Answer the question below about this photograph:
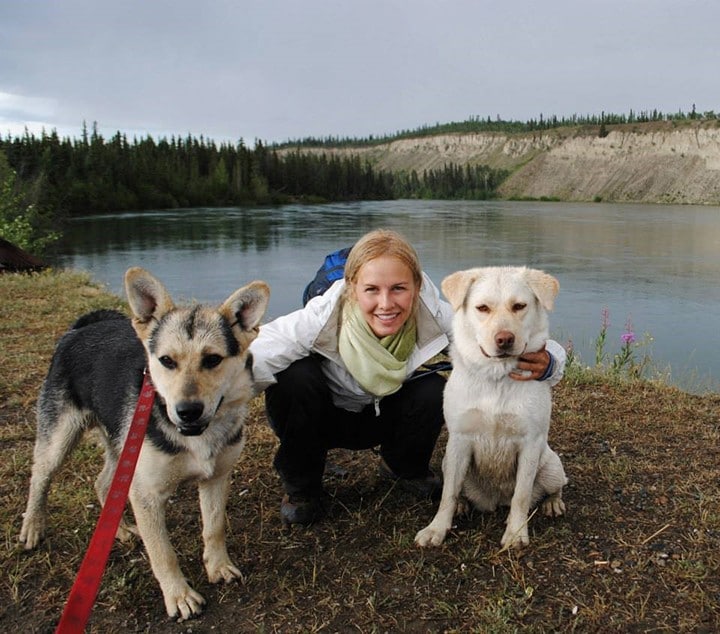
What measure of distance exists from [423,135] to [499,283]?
206m

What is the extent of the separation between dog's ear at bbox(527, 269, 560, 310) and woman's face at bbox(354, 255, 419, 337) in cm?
70

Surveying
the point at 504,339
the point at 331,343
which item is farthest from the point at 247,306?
the point at 504,339

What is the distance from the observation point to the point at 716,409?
5.28m

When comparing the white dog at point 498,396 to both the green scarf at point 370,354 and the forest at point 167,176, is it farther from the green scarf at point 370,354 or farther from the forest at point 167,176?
the forest at point 167,176

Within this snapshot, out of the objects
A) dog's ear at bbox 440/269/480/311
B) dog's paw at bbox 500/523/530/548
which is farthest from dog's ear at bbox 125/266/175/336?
dog's paw at bbox 500/523/530/548

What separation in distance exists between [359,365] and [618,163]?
134 meters

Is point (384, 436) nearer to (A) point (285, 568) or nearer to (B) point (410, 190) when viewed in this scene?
(A) point (285, 568)

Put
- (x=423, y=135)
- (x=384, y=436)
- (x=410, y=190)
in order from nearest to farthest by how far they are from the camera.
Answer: (x=384, y=436), (x=410, y=190), (x=423, y=135)

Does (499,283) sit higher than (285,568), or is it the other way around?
(499,283)

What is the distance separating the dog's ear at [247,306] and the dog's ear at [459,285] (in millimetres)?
1065

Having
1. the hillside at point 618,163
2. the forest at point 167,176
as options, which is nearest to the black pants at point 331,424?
the forest at point 167,176

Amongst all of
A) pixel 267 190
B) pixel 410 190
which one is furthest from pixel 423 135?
pixel 267 190

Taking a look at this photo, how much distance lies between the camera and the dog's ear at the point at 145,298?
265 centimetres

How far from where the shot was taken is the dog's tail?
351cm
